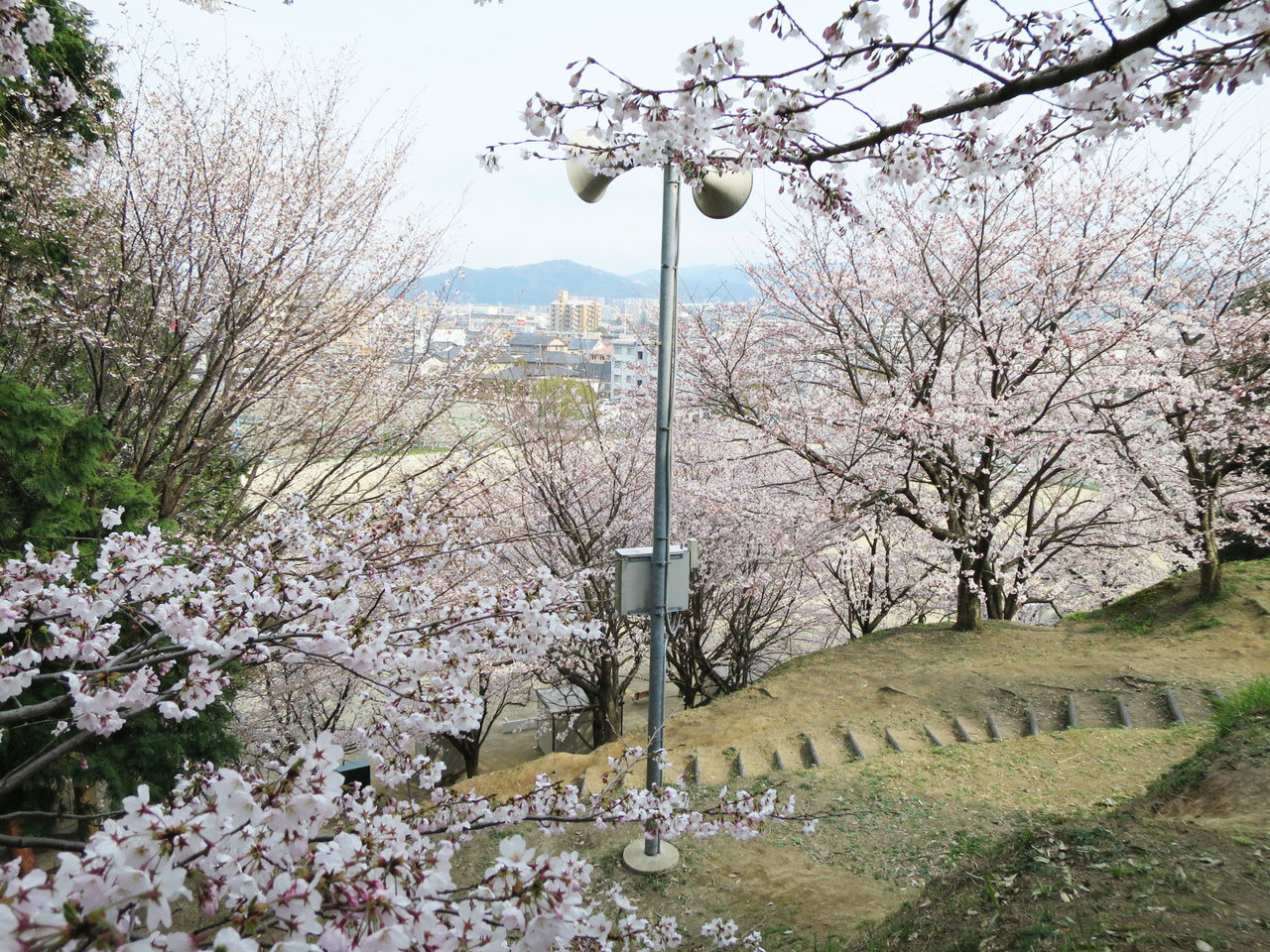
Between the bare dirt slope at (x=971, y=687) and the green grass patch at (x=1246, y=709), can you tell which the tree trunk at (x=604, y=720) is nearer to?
the bare dirt slope at (x=971, y=687)

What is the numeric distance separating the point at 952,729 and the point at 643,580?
442 cm

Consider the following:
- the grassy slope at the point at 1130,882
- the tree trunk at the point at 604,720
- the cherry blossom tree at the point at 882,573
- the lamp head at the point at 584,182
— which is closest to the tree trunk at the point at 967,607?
the cherry blossom tree at the point at 882,573

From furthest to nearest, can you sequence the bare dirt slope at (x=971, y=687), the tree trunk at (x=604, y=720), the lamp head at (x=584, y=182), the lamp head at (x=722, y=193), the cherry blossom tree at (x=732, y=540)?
the tree trunk at (x=604, y=720), the cherry blossom tree at (x=732, y=540), the bare dirt slope at (x=971, y=687), the lamp head at (x=584, y=182), the lamp head at (x=722, y=193)

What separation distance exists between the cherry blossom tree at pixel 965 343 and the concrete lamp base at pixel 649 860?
4.87 meters

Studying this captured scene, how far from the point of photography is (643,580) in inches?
184

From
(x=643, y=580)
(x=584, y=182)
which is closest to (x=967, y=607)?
(x=643, y=580)

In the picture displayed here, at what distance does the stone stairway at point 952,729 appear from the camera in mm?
6621

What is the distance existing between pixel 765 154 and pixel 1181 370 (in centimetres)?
935

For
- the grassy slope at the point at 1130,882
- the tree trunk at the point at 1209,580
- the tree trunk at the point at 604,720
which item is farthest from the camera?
the tree trunk at the point at 604,720

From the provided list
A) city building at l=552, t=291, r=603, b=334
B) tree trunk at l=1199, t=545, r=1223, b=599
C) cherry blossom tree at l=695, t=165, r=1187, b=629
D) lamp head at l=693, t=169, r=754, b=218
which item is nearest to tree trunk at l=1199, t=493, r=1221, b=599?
tree trunk at l=1199, t=545, r=1223, b=599

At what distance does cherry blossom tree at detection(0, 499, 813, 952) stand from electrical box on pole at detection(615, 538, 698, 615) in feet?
3.85

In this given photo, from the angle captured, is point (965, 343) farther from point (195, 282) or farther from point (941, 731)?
point (195, 282)

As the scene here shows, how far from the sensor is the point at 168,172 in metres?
5.46

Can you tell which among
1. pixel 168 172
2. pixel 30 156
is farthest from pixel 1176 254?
pixel 30 156
